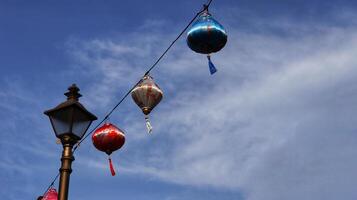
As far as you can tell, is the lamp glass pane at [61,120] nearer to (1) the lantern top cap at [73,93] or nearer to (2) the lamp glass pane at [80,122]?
(2) the lamp glass pane at [80,122]

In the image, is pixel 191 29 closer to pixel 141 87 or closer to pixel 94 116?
pixel 141 87

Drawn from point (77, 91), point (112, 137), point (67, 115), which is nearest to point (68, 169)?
point (67, 115)

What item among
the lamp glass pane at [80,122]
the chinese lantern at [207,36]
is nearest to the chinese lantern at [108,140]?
the chinese lantern at [207,36]

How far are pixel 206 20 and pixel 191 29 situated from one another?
0.31m

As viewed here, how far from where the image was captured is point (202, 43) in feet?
27.9

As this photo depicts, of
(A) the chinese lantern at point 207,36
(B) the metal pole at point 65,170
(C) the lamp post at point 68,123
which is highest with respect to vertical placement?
(A) the chinese lantern at point 207,36

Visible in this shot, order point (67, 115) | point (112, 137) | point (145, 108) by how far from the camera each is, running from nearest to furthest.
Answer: point (67, 115) < point (145, 108) < point (112, 137)

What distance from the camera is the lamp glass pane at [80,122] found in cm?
545

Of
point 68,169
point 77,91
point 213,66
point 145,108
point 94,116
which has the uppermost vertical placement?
point 145,108

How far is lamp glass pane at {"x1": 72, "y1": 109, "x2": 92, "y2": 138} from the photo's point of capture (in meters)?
5.45

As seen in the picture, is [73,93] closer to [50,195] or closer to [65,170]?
[65,170]

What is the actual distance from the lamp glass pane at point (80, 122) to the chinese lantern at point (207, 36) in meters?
3.31

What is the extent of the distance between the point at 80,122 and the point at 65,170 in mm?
562

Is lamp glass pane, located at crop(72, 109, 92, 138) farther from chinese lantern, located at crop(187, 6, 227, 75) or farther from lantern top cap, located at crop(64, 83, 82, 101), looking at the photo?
chinese lantern, located at crop(187, 6, 227, 75)
